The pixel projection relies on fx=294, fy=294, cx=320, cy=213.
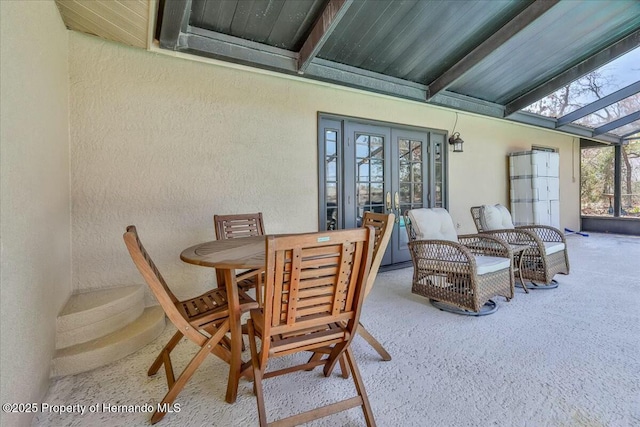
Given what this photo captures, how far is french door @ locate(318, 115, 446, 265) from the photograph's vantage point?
3.87 m

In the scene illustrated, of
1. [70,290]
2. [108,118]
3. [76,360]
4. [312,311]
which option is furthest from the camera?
[108,118]

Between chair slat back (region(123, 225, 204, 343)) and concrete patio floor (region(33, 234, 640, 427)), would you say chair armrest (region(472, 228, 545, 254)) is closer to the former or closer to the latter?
concrete patio floor (region(33, 234, 640, 427))

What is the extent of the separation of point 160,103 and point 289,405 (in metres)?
2.77

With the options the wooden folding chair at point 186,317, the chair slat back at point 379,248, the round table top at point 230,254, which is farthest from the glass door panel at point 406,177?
the wooden folding chair at point 186,317

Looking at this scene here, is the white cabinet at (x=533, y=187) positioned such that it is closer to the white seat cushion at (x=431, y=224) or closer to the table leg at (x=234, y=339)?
the white seat cushion at (x=431, y=224)

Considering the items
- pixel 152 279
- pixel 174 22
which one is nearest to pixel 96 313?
pixel 152 279

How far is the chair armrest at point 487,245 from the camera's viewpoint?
2.99m

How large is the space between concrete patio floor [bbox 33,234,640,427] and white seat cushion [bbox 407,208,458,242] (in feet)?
2.69

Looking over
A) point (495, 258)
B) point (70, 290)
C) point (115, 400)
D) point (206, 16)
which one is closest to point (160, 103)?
point (206, 16)

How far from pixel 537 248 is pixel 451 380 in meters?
2.38

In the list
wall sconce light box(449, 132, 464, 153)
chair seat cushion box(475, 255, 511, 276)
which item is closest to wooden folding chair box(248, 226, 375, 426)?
chair seat cushion box(475, 255, 511, 276)

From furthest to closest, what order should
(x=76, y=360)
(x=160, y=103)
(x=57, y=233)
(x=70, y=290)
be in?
(x=160, y=103)
(x=70, y=290)
(x=57, y=233)
(x=76, y=360)

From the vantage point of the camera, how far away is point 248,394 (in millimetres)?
1671

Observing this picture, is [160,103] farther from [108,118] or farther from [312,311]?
[312,311]
